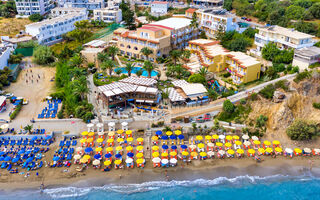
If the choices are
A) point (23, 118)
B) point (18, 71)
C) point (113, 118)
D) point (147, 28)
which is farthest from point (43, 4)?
point (113, 118)

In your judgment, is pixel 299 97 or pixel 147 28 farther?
pixel 147 28

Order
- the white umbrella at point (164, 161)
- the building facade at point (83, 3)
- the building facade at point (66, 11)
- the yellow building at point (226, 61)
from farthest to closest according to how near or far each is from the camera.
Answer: the building facade at point (83, 3)
the building facade at point (66, 11)
the yellow building at point (226, 61)
the white umbrella at point (164, 161)

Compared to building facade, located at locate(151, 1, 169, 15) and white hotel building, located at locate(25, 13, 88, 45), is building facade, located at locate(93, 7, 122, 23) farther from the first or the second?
building facade, located at locate(151, 1, 169, 15)

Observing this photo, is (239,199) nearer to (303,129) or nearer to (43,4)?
(303,129)

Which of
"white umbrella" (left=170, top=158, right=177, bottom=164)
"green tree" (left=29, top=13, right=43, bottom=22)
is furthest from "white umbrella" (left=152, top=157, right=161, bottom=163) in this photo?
"green tree" (left=29, top=13, right=43, bottom=22)

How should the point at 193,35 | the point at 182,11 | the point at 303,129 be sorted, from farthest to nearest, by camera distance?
the point at 182,11 < the point at 193,35 < the point at 303,129

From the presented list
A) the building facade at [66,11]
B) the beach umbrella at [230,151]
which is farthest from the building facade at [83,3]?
the beach umbrella at [230,151]

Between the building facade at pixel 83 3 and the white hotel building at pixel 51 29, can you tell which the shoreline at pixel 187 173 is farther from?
the building facade at pixel 83 3
